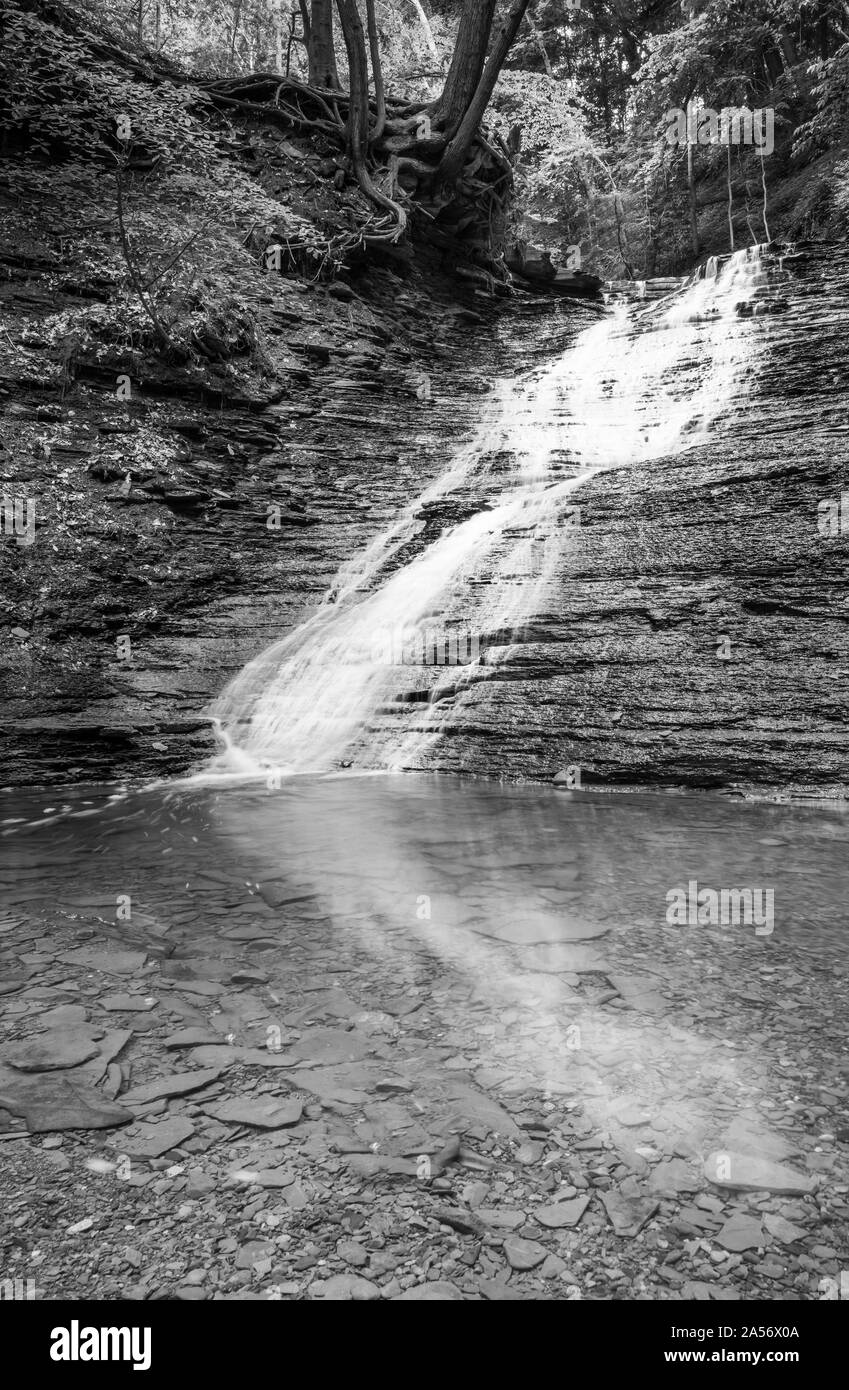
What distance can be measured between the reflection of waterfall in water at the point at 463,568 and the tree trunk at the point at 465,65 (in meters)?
6.16

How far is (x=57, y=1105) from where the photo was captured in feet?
7.63

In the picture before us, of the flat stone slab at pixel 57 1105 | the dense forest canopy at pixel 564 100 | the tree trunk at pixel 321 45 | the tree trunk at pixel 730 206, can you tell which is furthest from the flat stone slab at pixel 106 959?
the tree trunk at pixel 730 206

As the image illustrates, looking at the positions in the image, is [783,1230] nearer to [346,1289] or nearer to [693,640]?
[346,1289]

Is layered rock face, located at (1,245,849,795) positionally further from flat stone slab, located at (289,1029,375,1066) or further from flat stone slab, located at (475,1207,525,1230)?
flat stone slab, located at (475,1207,525,1230)

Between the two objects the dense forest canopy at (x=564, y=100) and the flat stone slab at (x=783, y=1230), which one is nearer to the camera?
the flat stone slab at (x=783, y=1230)

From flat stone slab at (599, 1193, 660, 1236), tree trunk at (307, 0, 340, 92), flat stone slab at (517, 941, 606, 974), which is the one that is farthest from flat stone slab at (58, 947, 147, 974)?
tree trunk at (307, 0, 340, 92)

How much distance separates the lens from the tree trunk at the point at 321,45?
16281mm

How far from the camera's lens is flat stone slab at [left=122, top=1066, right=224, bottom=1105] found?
7.75ft

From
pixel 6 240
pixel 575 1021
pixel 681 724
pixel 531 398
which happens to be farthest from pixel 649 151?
pixel 575 1021

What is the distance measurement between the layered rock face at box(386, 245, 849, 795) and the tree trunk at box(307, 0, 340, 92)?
43.5 ft

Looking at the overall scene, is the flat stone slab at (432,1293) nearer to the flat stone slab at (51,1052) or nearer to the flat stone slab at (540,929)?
the flat stone slab at (51,1052)

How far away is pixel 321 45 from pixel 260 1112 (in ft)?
67.3
